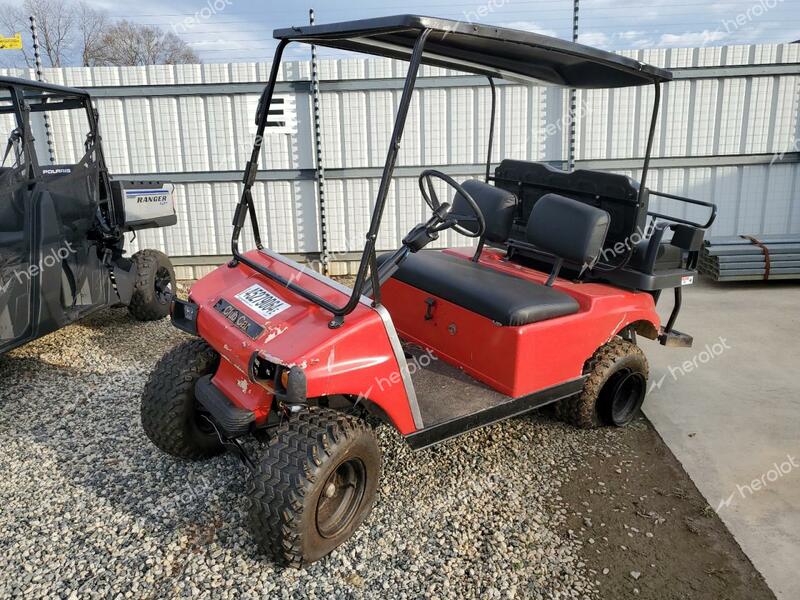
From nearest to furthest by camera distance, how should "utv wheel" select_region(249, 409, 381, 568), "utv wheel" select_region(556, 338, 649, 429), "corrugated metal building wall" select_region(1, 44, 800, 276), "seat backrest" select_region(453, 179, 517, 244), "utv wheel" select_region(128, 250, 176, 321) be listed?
"utv wheel" select_region(249, 409, 381, 568), "utv wheel" select_region(556, 338, 649, 429), "seat backrest" select_region(453, 179, 517, 244), "utv wheel" select_region(128, 250, 176, 321), "corrugated metal building wall" select_region(1, 44, 800, 276)

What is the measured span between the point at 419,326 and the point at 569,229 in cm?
103

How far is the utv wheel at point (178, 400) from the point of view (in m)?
3.07

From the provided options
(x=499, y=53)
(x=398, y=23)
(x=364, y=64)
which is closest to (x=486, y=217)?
(x=499, y=53)

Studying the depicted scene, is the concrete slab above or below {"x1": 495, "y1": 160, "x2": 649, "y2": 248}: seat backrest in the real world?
below

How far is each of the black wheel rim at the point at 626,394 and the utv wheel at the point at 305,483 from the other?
1.79 metres

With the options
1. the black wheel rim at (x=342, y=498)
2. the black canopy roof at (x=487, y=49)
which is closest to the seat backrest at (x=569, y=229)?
the black canopy roof at (x=487, y=49)

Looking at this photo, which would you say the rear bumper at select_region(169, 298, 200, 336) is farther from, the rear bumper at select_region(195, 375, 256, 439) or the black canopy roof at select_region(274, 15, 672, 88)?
the black canopy roof at select_region(274, 15, 672, 88)

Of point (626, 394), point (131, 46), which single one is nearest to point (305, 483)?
point (626, 394)

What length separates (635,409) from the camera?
3.96 m

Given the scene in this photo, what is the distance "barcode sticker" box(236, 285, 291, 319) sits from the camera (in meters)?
2.75

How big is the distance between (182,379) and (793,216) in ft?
25.7

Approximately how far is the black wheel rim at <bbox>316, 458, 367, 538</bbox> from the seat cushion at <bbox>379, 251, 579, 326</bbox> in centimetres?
105

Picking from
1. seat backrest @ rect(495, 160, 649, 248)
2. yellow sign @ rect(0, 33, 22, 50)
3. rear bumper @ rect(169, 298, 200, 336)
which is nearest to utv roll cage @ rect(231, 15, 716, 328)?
seat backrest @ rect(495, 160, 649, 248)

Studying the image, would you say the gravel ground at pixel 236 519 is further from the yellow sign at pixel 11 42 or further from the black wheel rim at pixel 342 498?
the yellow sign at pixel 11 42
